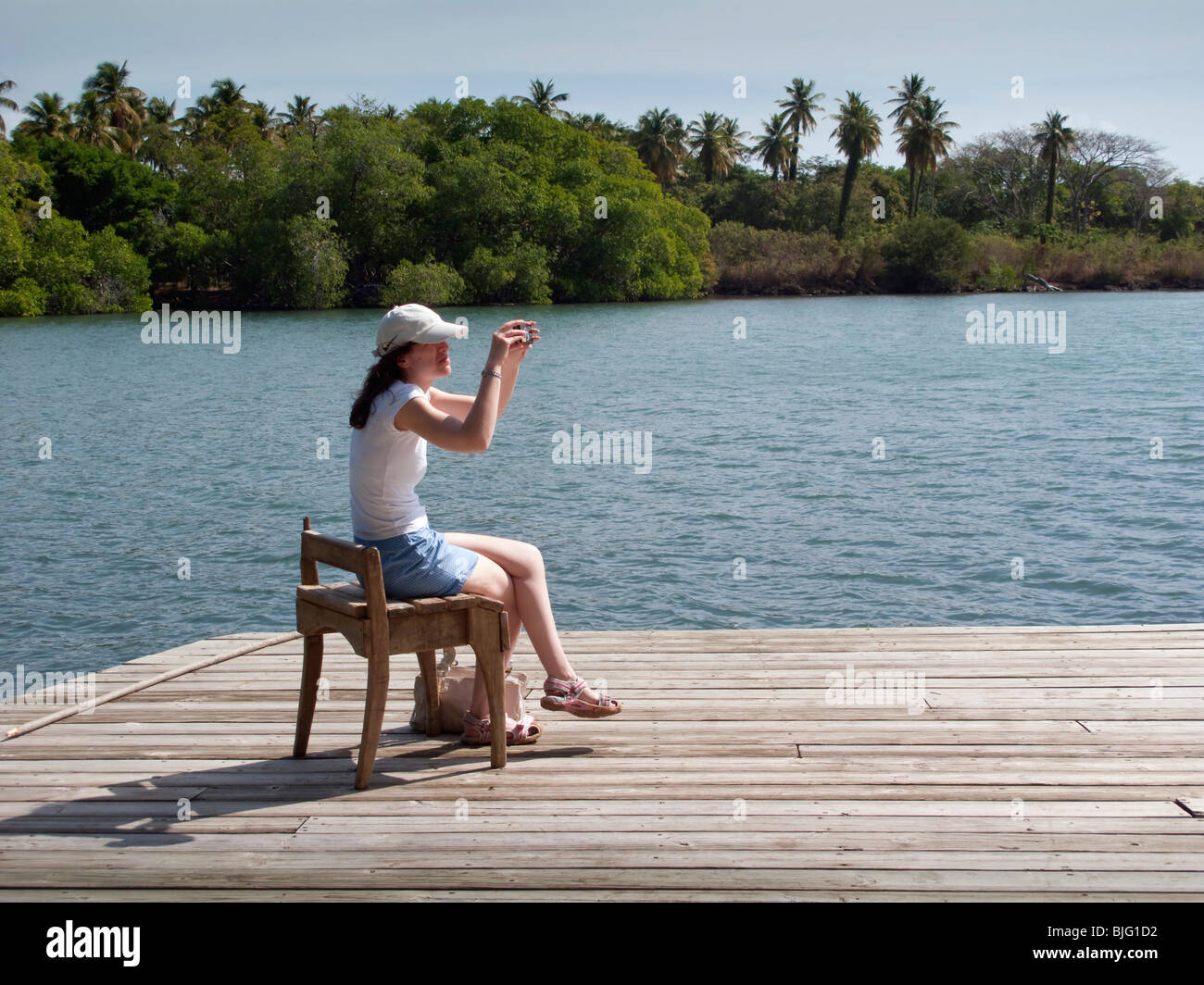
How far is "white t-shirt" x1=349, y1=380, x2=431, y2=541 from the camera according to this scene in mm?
4293

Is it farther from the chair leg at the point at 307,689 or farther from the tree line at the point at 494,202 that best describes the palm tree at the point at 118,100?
the chair leg at the point at 307,689

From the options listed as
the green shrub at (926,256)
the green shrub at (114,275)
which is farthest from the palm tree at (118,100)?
the green shrub at (926,256)

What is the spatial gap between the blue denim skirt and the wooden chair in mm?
54

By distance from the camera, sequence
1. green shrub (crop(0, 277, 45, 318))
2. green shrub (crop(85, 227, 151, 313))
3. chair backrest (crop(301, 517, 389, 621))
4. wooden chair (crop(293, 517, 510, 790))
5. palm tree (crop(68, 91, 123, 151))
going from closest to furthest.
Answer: chair backrest (crop(301, 517, 389, 621)) < wooden chair (crop(293, 517, 510, 790)) < green shrub (crop(0, 277, 45, 318)) < green shrub (crop(85, 227, 151, 313)) < palm tree (crop(68, 91, 123, 151))

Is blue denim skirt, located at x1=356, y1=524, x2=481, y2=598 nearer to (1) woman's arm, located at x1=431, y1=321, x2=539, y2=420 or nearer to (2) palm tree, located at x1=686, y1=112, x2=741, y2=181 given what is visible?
(1) woman's arm, located at x1=431, y1=321, x2=539, y2=420

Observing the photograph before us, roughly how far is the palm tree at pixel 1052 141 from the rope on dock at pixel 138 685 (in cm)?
7848

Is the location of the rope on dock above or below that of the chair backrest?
below

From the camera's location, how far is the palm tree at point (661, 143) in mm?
84250

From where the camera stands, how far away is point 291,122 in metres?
79.3

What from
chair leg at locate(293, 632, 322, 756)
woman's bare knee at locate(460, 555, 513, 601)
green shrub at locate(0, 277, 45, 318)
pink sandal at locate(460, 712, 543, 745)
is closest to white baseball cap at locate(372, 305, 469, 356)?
woman's bare knee at locate(460, 555, 513, 601)
